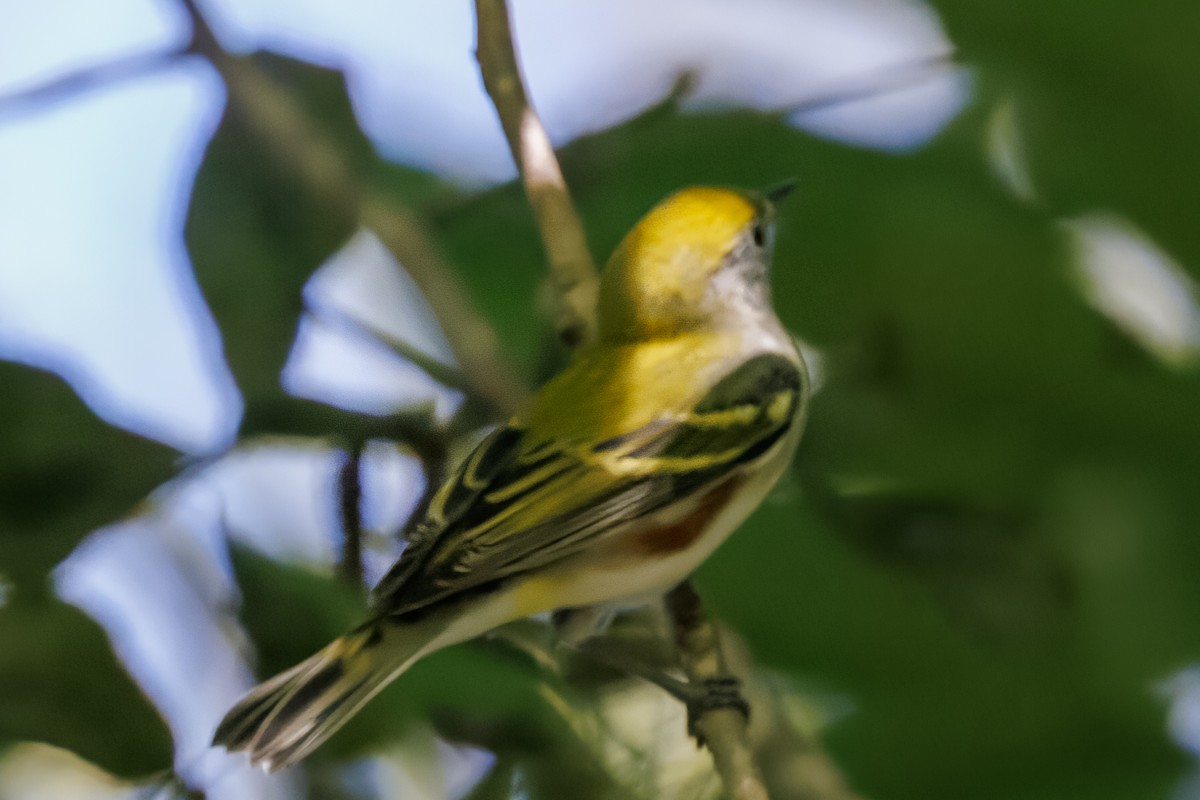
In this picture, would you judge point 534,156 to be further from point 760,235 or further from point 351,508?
point 351,508

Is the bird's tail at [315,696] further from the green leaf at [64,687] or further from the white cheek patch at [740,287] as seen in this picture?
the white cheek patch at [740,287]

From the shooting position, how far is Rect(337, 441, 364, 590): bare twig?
1.35 m

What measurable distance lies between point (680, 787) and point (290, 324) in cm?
68

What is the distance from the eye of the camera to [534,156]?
1.42 m

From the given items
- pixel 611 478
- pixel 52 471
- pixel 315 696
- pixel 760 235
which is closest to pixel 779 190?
pixel 760 235

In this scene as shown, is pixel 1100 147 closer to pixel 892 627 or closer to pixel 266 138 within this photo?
pixel 892 627

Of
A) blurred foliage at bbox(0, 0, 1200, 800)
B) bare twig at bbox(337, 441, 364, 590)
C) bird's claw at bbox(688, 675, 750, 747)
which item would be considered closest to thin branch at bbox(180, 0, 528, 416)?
blurred foliage at bbox(0, 0, 1200, 800)

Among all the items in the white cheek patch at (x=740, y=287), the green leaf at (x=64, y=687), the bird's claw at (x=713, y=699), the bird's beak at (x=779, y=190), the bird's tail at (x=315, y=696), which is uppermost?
the bird's beak at (x=779, y=190)

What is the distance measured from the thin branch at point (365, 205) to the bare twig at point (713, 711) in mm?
325

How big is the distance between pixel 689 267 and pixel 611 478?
0.38 metres

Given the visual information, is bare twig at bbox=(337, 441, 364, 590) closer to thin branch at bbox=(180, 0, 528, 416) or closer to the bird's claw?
thin branch at bbox=(180, 0, 528, 416)

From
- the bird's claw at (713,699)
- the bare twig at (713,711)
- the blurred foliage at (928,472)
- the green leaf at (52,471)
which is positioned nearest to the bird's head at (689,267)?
the blurred foliage at (928,472)

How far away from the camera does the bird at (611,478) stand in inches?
45.5

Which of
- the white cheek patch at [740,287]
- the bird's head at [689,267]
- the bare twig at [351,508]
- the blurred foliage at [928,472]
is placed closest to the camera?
the blurred foliage at [928,472]
